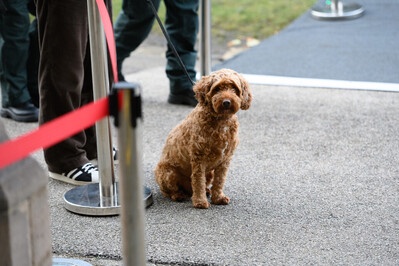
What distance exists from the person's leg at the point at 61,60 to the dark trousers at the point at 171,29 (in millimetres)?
1247

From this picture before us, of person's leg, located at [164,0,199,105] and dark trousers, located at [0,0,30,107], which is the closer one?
dark trousers, located at [0,0,30,107]

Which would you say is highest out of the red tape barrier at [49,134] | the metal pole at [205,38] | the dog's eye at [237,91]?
the red tape barrier at [49,134]

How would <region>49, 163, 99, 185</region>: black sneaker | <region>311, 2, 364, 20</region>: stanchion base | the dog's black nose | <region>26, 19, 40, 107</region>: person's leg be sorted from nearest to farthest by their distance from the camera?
1. the dog's black nose
2. <region>49, 163, 99, 185</region>: black sneaker
3. <region>26, 19, 40, 107</region>: person's leg
4. <region>311, 2, 364, 20</region>: stanchion base

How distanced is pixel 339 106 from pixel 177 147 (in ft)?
7.29

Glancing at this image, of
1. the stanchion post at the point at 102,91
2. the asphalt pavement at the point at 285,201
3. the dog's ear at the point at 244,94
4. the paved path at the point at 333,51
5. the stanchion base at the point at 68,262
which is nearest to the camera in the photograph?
the stanchion base at the point at 68,262

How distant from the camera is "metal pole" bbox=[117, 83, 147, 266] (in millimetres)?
2240

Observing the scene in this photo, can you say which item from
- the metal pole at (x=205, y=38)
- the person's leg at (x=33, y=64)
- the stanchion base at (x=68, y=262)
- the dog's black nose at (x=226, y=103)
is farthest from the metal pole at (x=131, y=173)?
the metal pole at (x=205, y=38)

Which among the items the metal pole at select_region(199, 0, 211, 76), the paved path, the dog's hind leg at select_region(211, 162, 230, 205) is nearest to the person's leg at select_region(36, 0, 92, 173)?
the dog's hind leg at select_region(211, 162, 230, 205)

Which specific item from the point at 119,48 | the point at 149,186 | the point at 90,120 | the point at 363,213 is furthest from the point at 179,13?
the point at 90,120

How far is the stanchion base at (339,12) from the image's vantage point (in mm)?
8367

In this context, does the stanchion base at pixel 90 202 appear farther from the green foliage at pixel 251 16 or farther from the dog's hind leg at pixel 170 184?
the green foliage at pixel 251 16

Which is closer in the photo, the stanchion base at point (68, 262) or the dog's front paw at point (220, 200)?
the stanchion base at point (68, 262)

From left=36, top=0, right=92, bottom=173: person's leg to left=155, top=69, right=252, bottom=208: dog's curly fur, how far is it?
617 millimetres

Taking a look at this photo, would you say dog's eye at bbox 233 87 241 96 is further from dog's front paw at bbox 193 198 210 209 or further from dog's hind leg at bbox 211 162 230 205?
dog's front paw at bbox 193 198 210 209
